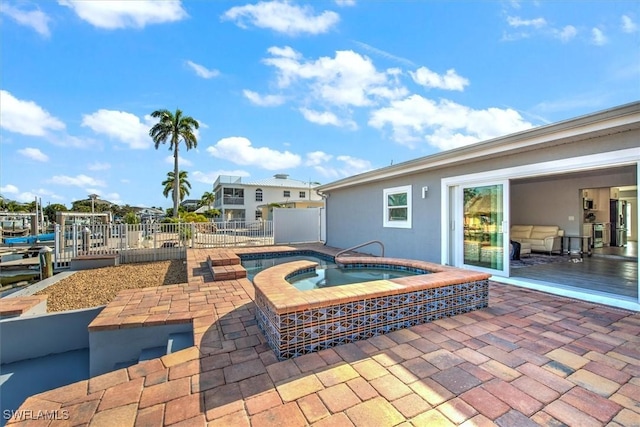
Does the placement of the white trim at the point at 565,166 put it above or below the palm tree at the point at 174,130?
below

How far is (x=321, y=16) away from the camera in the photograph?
765 centimetres

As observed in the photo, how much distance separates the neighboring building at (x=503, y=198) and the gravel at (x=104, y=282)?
6.00m

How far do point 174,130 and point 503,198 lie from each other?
22.1 meters

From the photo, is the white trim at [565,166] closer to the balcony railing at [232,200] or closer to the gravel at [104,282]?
the gravel at [104,282]

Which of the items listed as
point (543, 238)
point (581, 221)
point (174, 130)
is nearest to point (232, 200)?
point (174, 130)

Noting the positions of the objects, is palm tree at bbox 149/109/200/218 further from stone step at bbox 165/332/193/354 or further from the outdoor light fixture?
stone step at bbox 165/332/193/354

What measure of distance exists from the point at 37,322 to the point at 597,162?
27.9 ft

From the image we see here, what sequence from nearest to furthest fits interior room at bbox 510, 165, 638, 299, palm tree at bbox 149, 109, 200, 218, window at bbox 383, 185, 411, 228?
1. interior room at bbox 510, 165, 638, 299
2. window at bbox 383, 185, 411, 228
3. palm tree at bbox 149, 109, 200, 218

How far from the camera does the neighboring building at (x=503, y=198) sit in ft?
13.9

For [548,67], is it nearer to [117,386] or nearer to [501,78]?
[501,78]

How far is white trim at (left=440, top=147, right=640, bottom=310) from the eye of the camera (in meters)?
4.00

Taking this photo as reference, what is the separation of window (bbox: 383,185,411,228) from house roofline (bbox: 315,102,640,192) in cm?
97

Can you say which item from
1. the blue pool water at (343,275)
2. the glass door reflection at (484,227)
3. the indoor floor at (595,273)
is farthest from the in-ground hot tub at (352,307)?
the indoor floor at (595,273)

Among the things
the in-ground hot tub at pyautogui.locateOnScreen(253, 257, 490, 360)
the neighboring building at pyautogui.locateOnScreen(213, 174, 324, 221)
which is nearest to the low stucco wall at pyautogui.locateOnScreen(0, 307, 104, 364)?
the in-ground hot tub at pyautogui.locateOnScreen(253, 257, 490, 360)
